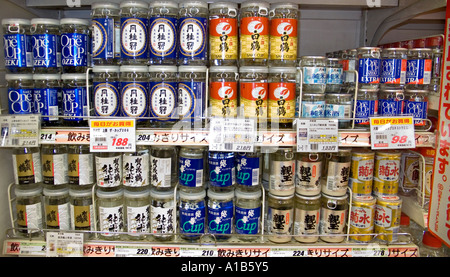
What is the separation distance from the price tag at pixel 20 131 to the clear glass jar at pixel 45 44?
263 mm

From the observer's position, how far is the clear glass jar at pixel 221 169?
1.44 m

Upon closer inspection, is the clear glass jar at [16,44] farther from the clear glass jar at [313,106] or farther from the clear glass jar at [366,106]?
the clear glass jar at [366,106]

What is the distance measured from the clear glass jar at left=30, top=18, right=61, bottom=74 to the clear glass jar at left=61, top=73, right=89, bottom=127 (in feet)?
0.27

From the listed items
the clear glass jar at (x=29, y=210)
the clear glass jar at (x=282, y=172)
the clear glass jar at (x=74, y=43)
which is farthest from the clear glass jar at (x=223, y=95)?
the clear glass jar at (x=29, y=210)

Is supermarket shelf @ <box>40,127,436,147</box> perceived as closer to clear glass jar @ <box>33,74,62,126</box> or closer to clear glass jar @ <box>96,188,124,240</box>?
clear glass jar @ <box>33,74,62,126</box>

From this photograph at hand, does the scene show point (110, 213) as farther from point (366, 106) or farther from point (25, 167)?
point (366, 106)

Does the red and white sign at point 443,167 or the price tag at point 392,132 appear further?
the price tag at point 392,132

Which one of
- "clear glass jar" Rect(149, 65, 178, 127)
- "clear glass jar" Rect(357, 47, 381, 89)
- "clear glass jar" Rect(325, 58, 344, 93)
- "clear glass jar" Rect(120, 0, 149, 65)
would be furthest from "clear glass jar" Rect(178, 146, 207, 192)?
"clear glass jar" Rect(357, 47, 381, 89)

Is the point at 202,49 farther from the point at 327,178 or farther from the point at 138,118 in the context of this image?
the point at 327,178

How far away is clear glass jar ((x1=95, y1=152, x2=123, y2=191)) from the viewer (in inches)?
57.2

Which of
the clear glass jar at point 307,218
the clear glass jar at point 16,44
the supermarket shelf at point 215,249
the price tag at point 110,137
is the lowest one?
the supermarket shelf at point 215,249

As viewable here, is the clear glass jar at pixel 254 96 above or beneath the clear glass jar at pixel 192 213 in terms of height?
above
